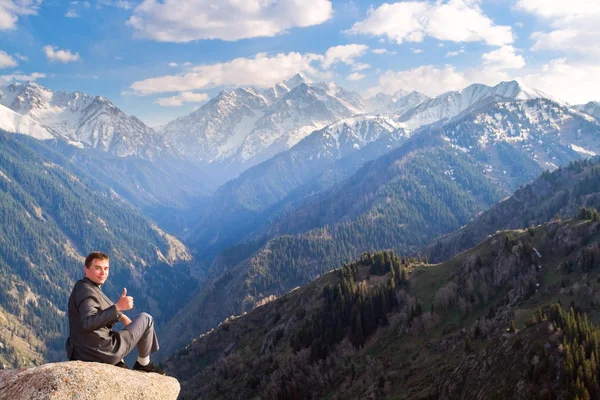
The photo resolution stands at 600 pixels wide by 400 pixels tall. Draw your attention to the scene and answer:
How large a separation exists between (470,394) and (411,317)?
52.2 metres

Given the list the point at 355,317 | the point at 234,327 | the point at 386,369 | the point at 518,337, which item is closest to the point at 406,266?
the point at 355,317

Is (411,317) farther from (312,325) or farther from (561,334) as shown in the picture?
(561,334)

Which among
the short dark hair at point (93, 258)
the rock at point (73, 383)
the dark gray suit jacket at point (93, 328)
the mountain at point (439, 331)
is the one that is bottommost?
the mountain at point (439, 331)

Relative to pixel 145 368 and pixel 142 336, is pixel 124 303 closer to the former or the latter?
pixel 142 336

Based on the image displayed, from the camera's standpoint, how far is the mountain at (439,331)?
4147 cm

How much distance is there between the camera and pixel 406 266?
A: 133m

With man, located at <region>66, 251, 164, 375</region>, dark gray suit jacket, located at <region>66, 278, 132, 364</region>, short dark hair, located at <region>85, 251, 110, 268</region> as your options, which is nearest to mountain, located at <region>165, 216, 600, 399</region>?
man, located at <region>66, 251, 164, 375</region>

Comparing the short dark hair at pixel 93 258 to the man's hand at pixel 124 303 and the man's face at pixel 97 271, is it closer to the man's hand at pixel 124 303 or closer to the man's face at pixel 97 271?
the man's face at pixel 97 271

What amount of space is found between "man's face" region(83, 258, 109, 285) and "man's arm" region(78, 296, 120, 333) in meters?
0.91

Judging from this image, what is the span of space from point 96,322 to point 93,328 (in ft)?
1.02

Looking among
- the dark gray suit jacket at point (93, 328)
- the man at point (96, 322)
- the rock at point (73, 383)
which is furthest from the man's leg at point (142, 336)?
the rock at point (73, 383)

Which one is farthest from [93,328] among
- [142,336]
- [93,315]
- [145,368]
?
[145,368]

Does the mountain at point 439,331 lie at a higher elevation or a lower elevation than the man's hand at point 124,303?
lower

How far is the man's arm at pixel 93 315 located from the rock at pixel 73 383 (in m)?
1.54
